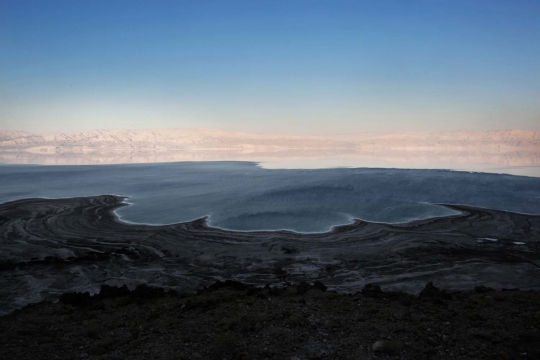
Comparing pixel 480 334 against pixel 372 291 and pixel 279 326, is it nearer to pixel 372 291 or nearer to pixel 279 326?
pixel 372 291

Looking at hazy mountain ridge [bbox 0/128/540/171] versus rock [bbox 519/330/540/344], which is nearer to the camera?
rock [bbox 519/330/540/344]

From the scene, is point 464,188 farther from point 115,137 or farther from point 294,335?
point 115,137

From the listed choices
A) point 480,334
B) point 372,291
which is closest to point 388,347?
point 480,334

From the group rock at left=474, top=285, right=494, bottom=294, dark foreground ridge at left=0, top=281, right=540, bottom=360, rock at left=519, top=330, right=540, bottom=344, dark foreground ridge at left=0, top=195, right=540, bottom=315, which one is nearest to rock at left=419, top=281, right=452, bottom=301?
dark foreground ridge at left=0, top=281, right=540, bottom=360

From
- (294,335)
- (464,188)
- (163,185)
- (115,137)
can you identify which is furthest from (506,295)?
(115,137)

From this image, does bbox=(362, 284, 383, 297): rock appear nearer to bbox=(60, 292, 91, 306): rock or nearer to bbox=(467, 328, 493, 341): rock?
bbox=(467, 328, 493, 341): rock

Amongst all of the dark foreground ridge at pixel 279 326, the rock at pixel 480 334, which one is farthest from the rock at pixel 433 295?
the rock at pixel 480 334
